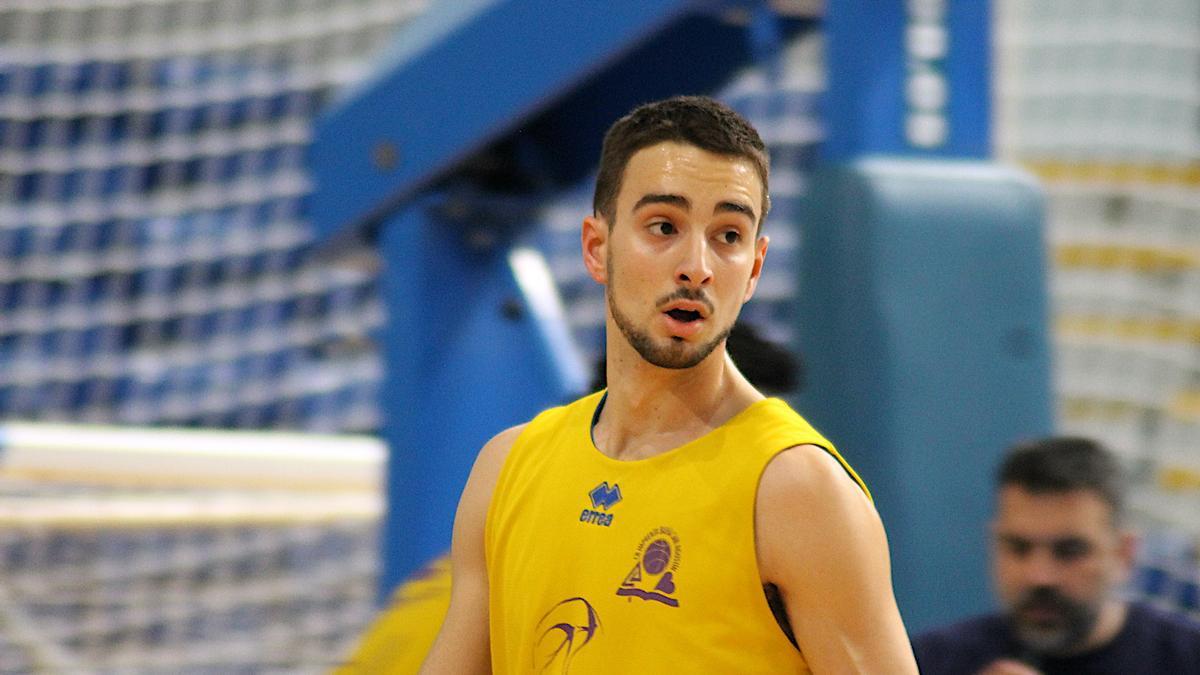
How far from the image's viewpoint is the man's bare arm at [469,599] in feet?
4.13

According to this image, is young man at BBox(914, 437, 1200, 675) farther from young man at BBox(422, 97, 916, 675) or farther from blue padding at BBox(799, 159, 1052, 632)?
young man at BBox(422, 97, 916, 675)

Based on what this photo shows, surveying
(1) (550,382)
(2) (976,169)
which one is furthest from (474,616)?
(1) (550,382)

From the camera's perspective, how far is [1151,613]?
2104 mm

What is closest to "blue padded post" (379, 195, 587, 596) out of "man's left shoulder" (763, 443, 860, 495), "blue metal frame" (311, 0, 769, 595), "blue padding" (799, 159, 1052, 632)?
"blue metal frame" (311, 0, 769, 595)

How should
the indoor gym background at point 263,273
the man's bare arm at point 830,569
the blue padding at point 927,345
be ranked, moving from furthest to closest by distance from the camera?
the indoor gym background at point 263,273 < the blue padding at point 927,345 < the man's bare arm at point 830,569

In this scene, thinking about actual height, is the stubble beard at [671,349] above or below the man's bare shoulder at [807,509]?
above

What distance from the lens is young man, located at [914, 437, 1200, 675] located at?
206cm

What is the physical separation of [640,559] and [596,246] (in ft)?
0.78

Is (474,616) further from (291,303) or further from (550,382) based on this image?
(291,303)

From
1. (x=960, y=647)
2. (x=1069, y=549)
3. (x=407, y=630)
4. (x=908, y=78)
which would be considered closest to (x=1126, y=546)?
(x=1069, y=549)

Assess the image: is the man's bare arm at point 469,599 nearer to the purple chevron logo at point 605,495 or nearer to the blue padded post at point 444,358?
the purple chevron logo at point 605,495

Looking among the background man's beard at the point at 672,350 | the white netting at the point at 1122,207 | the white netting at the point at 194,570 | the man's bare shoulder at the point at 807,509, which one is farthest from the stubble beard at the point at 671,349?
the white netting at the point at 1122,207

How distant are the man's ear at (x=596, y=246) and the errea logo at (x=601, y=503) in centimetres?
15

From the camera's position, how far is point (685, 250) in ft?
3.68
